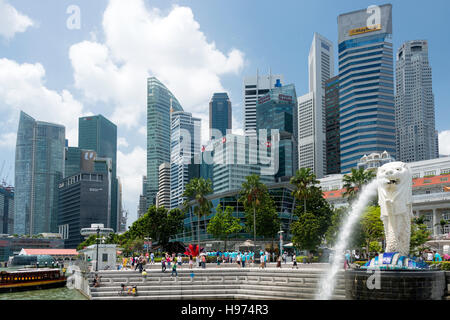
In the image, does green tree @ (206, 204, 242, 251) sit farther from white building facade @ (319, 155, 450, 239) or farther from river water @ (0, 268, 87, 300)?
river water @ (0, 268, 87, 300)

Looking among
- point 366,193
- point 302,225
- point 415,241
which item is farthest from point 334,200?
point 366,193

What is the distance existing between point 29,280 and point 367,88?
155 meters

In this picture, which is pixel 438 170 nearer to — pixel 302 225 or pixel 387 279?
pixel 302 225

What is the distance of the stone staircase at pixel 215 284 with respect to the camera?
99.4ft

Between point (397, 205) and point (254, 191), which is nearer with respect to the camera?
point (397, 205)

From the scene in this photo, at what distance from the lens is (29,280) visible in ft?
163

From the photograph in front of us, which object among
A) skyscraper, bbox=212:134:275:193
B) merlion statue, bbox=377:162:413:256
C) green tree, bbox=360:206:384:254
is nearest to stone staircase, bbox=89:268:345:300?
merlion statue, bbox=377:162:413:256

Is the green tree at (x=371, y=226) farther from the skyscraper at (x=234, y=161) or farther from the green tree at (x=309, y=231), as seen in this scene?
the skyscraper at (x=234, y=161)

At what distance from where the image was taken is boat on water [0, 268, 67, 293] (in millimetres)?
47469

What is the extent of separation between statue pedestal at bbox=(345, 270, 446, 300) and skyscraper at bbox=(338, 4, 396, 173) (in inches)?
5990

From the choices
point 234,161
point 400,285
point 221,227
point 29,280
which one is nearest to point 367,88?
point 234,161

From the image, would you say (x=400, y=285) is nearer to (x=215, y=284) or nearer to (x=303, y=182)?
(x=215, y=284)

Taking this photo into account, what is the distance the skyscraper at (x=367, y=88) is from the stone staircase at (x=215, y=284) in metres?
146

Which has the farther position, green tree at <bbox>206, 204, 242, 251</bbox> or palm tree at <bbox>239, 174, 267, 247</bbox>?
green tree at <bbox>206, 204, 242, 251</bbox>
